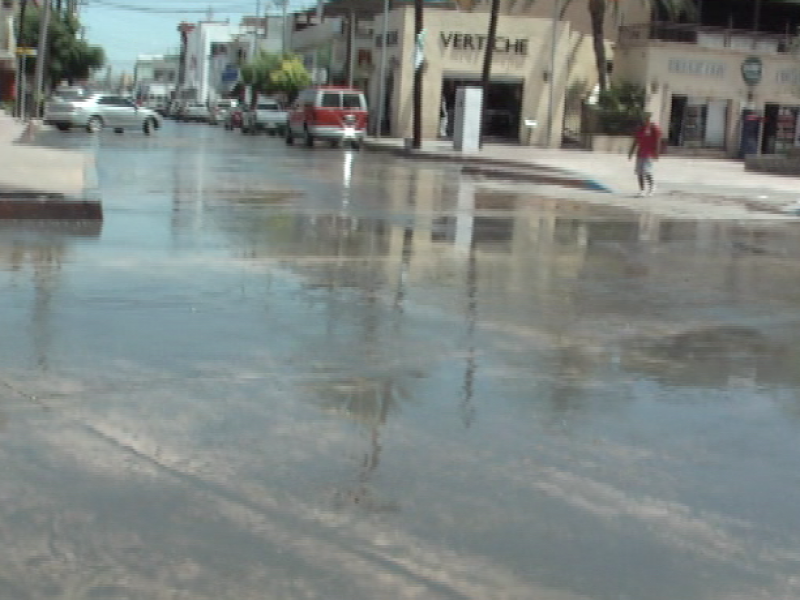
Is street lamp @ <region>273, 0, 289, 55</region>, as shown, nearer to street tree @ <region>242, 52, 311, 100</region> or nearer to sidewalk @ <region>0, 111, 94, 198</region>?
street tree @ <region>242, 52, 311, 100</region>

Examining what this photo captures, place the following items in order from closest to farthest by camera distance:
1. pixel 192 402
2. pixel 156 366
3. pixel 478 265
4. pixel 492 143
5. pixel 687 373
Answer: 1. pixel 192 402
2. pixel 156 366
3. pixel 687 373
4. pixel 478 265
5. pixel 492 143

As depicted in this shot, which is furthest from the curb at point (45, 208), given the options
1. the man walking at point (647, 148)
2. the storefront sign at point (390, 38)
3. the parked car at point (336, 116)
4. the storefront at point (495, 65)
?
the storefront sign at point (390, 38)

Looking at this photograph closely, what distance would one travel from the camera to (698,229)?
1919 centimetres

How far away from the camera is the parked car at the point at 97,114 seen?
48.5 metres

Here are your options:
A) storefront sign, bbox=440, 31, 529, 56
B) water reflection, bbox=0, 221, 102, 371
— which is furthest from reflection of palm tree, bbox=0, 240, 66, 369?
Answer: storefront sign, bbox=440, 31, 529, 56

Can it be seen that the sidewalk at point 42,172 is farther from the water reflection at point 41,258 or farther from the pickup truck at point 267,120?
the pickup truck at point 267,120

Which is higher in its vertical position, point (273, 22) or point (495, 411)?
point (273, 22)

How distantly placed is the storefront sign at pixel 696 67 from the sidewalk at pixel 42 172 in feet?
106

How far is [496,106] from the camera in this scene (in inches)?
2179

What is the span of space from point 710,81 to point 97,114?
26983 mm

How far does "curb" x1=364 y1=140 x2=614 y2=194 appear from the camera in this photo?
29.0 m

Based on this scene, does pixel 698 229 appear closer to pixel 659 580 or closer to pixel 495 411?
pixel 495 411

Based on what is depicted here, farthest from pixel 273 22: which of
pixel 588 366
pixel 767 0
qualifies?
pixel 588 366

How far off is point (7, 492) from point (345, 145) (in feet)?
134
